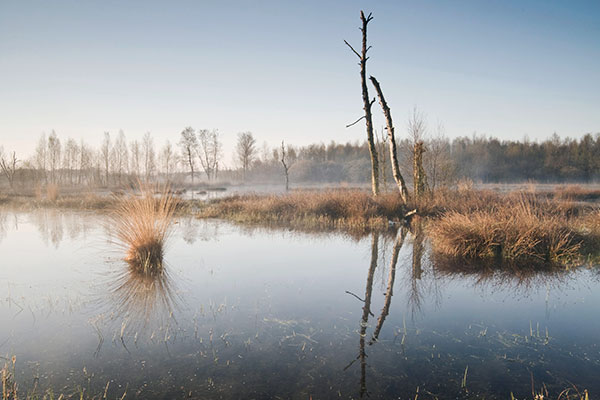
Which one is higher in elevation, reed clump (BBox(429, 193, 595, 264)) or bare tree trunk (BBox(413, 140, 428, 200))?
bare tree trunk (BBox(413, 140, 428, 200))

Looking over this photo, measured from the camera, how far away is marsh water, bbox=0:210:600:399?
8.97 ft

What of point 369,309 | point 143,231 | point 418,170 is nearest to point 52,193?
point 143,231

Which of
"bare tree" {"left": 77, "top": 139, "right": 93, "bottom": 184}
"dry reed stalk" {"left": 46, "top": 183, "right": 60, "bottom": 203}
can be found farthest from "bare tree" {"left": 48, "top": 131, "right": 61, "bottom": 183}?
"dry reed stalk" {"left": 46, "top": 183, "right": 60, "bottom": 203}

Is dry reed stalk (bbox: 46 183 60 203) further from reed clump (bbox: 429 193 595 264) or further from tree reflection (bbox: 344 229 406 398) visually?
reed clump (bbox: 429 193 595 264)

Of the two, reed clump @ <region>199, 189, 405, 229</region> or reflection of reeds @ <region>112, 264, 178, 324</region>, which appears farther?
reed clump @ <region>199, 189, 405, 229</region>

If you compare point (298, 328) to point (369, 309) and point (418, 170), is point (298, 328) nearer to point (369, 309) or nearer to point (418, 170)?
point (369, 309)

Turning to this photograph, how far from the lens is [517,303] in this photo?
4.46m

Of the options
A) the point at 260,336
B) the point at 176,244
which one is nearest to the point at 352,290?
the point at 260,336

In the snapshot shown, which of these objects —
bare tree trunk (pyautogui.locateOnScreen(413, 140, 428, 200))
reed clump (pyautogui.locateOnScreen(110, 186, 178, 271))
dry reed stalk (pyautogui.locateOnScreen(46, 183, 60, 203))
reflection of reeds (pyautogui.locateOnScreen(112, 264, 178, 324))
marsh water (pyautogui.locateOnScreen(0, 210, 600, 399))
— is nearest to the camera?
marsh water (pyautogui.locateOnScreen(0, 210, 600, 399))

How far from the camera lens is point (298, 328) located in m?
3.76

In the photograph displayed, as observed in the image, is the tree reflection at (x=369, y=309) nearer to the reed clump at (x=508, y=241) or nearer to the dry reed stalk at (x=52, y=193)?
the reed clump at (x=508, y=241)

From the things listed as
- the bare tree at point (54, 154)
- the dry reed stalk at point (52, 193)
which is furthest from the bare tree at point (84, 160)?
the dry reed stalk at point (52, 193)

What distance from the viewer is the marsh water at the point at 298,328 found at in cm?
273

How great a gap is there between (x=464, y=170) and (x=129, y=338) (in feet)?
192
